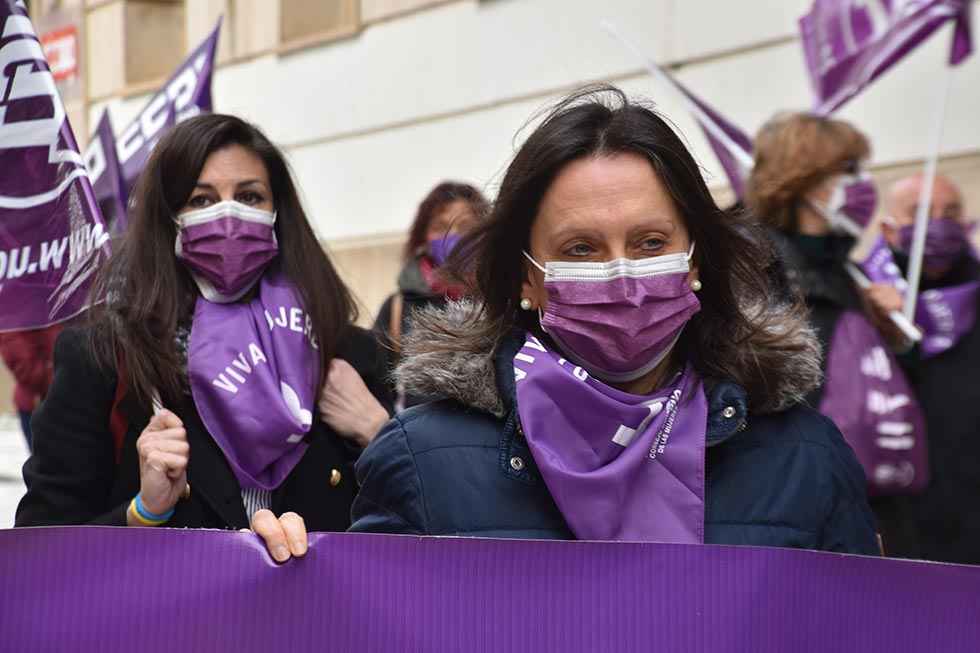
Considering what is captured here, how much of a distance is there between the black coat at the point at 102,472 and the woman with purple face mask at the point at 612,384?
0.89m

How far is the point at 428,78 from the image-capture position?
466 inches

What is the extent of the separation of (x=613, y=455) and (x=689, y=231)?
0.38 m

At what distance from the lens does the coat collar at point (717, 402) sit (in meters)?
2.22

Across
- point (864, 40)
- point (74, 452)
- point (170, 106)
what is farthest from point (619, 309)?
point (864, 40)

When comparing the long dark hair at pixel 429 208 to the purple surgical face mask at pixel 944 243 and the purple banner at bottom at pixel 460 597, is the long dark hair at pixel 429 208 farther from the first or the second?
the purple banner at bottom at pixel 460 597

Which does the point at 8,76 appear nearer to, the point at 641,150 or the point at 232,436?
the point at 232,436

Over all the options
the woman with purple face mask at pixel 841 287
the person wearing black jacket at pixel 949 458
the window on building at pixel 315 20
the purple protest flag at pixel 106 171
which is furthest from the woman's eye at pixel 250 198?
the window on building at pixel 315 20

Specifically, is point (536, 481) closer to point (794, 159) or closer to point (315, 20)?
point (794, 159)

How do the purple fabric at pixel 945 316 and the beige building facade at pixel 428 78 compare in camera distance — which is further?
the beige building facade at pixel 428 78

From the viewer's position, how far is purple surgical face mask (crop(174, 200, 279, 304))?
3383 millimetres

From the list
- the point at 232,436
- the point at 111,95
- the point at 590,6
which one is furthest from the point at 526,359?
the point at 111,95

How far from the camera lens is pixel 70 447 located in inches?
122

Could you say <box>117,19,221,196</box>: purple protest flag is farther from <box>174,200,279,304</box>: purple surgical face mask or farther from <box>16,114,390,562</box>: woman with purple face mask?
<box>174,200,279,304</box>: purple surgical face mask

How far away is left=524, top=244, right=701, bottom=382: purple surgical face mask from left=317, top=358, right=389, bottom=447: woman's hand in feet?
3.55
